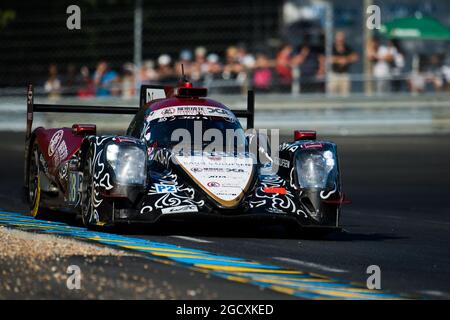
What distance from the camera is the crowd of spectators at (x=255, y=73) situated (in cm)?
2594

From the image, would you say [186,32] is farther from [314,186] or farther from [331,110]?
[314,186]

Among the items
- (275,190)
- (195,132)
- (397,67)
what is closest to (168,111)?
(195,132)

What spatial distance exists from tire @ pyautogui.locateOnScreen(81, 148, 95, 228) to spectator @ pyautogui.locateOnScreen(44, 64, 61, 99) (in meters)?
15.5

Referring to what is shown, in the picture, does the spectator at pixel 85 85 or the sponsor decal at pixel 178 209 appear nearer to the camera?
the sponsor decal at pixel 178 209

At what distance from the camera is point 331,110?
26.3 metres

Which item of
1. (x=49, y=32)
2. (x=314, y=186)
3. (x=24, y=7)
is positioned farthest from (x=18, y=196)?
(x=24, y=7)

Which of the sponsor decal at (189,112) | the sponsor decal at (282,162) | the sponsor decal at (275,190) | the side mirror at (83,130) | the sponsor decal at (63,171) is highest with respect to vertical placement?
the sponsor decal at (189,112)

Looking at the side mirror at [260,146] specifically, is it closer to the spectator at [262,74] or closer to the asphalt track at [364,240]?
the asphalt track at [364,240]

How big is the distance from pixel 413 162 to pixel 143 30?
732 cm

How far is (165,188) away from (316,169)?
134 cm

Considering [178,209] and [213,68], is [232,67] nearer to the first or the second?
[213,68]

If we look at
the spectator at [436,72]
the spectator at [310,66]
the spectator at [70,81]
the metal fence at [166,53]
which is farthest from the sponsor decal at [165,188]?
the spectator at [436,72]

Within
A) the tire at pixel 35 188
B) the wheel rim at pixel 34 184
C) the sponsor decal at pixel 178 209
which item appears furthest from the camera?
the wheel rim at pixel 34 184

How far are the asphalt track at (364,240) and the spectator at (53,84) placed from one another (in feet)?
23.0
